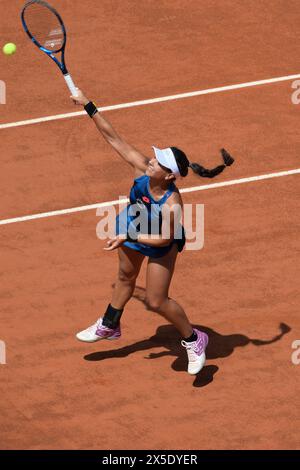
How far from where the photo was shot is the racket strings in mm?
13484

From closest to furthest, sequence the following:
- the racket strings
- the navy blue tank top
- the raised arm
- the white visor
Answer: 1. the white visor
2. the navy blue tank top
3. the raised arm
4. the racket strings

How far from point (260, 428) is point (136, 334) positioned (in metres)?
1.97

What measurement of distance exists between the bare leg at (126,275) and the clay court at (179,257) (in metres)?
0.62

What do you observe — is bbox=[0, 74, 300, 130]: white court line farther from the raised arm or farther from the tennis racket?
the raised arm

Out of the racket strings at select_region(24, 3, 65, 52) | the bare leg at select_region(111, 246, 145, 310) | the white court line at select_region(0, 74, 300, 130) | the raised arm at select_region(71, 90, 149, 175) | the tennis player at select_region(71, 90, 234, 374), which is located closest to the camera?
the tennis player at select_region(71, 90, 234, 374)

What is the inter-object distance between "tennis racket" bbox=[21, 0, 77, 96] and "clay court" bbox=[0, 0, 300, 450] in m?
2.49

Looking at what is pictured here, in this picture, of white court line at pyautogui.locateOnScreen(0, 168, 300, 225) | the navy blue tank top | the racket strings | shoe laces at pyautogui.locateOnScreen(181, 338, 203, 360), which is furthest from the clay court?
the racket strings

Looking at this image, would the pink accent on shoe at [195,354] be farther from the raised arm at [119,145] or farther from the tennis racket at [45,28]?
the tennis racket at [45,28]

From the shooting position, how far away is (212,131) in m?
16.9

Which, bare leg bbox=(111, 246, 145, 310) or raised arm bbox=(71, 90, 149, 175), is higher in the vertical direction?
raised arm bbox=(71, 90, 149, 175)

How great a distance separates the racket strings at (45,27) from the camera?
13484 mm

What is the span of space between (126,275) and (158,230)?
786 millimetres

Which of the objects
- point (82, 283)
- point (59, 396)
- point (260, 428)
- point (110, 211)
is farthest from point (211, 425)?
point (110, 211)

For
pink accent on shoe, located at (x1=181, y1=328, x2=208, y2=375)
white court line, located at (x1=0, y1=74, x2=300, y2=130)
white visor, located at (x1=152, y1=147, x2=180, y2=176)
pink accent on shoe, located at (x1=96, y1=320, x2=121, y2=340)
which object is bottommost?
pink accent on shoe, located at (x1=181, y1=328, x2=208, y2=375)
